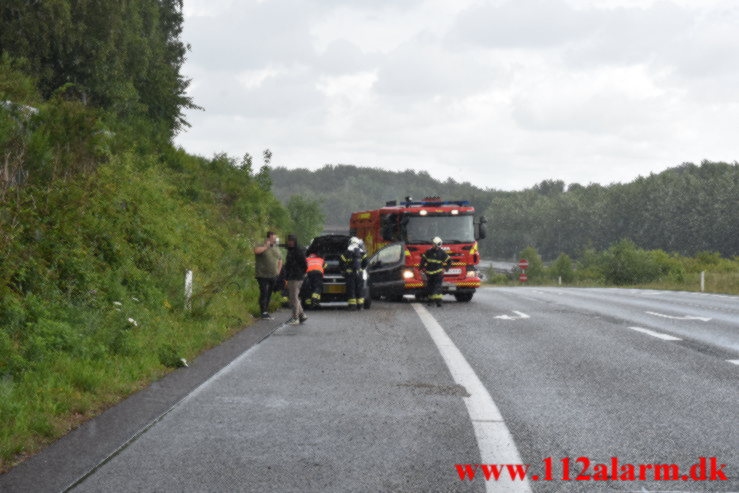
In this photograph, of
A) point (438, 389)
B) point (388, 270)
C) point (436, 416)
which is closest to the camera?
point (436, 416)

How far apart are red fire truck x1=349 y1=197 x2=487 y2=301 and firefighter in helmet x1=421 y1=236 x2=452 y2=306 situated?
1156mm

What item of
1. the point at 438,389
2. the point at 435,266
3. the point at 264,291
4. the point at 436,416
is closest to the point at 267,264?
the point at 264,291

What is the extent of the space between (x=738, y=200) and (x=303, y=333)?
125563mm

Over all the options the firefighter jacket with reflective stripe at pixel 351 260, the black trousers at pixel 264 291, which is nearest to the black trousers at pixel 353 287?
the firefighter jacket with reflective stripe at pixel 351 260

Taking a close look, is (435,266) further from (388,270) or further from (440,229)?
(440,229)

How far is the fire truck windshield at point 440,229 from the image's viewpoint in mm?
24031

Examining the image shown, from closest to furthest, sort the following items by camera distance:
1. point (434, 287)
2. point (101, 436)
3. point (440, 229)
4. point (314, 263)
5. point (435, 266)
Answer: point (101, 436) < point (314, 263) < point (435, 266) < point (434, 287) < point (440, 229)

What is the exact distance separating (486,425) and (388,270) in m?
16.2

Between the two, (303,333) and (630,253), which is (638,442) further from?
(630,253)

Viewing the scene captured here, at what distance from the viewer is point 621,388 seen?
8.64 metres

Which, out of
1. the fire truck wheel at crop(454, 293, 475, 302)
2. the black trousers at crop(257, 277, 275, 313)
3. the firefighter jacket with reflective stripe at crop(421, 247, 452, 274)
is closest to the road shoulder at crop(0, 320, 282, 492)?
the black trousers at crop(257, 277, 275, 313)

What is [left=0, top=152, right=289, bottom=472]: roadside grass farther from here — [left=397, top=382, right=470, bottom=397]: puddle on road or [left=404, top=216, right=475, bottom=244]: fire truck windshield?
[left=404, top=216, right=475, bottom=244]: fire truck windshield

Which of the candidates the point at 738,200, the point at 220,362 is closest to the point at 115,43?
the point at 220,362

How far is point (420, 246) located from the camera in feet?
77.9
